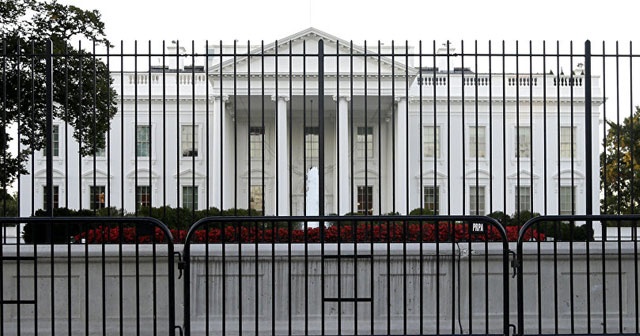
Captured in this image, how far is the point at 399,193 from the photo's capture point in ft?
126

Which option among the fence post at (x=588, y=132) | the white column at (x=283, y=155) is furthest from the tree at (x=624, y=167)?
the white column at (x=283, y=155)

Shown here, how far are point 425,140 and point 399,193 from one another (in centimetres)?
411

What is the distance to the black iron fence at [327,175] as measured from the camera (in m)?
6.54

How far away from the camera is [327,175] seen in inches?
1551

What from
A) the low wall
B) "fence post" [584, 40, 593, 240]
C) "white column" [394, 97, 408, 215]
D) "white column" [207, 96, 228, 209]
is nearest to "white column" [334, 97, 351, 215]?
"white column" [394, 97, 408, 215]

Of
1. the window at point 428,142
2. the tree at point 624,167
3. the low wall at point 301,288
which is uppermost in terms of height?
the window at point 428,142

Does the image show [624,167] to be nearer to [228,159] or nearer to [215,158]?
[215,158]

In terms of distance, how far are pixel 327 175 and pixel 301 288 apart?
107ft

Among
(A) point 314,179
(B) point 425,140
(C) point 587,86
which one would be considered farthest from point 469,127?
(C) point 587,86

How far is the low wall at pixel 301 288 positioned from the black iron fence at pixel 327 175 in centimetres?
2

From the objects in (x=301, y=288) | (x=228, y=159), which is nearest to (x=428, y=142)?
(x=228, y=159)

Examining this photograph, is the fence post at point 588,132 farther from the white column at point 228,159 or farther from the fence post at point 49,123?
the white column at point 228,159

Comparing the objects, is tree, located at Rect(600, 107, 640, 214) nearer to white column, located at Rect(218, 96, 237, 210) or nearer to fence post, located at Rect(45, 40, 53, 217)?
fence post, located at Rect(45, 40, 53, 217)

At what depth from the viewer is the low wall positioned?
6.76m
